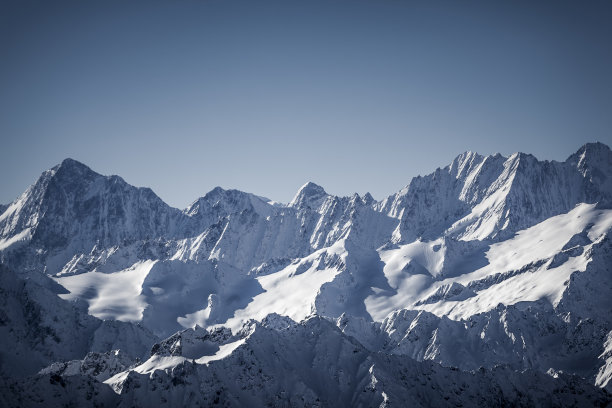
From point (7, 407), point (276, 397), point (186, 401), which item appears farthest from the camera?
point (276, 397)

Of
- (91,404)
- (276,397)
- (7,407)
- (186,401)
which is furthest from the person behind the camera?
(276,397)

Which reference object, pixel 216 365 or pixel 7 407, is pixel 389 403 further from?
pixel 7 407

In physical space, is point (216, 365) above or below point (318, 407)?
above

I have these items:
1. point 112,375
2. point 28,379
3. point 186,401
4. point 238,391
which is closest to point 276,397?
point 238,391

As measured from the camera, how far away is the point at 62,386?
170 meters

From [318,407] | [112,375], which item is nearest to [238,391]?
[318,407]

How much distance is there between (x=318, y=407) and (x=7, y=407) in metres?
86.2

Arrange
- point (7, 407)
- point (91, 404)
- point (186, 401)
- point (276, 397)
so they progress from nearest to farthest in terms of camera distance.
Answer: point (7, 407) → point (91, 404) → point (186, 401) → point (276, 397)

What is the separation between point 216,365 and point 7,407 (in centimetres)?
5990

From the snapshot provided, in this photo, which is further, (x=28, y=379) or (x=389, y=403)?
(x=389, y=403)

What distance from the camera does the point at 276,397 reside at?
195 m

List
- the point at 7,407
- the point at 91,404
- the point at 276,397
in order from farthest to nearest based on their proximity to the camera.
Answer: the point at 276,397, the point at 91,404, the point at 7,407

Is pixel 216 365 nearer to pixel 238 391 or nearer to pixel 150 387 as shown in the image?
pixel 238 391

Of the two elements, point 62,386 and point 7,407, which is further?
point 62,386
